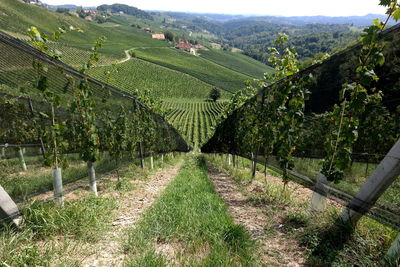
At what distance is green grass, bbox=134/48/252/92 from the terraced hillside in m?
26.0

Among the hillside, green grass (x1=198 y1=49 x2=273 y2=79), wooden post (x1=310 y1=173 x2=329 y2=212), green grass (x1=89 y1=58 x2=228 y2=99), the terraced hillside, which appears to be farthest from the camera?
green grass (x1=198 y1=49 x2=273 y2=79)

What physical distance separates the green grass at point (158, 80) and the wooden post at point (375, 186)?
2409 inches

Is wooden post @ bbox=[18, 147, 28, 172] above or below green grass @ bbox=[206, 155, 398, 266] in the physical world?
above

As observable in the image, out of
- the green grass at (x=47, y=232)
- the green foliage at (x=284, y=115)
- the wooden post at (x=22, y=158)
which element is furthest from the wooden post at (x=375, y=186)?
the wooden post at (x=22, y=158)

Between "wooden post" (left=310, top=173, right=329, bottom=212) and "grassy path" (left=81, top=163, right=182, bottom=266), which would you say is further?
"wooden post" (left=310, top=173, right=329, bottom=212)

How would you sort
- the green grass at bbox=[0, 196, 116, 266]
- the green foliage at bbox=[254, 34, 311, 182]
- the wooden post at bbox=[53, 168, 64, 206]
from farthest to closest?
1. the green foliage at bbox=[254, 34, 311, 182]
2. the wooden post at bbox=[53, 168, 64, 206]
3. the green grass at bbox=[0, 196, 116, 266]

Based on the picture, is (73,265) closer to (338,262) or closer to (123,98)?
(338,262)

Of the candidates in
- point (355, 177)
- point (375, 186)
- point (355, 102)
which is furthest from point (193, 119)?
point (375, 186)

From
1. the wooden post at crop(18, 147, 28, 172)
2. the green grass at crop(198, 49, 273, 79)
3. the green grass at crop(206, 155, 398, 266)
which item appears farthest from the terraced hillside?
the green grass at crop(198, 49, 273, 79)

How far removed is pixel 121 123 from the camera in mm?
5762

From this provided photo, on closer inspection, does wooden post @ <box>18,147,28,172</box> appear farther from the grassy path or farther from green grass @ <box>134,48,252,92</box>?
green grass @ <box>134,48,252,92</box>

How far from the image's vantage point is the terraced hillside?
113 ft

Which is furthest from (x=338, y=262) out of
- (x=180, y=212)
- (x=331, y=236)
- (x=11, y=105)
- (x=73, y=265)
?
(x=11, y=105)

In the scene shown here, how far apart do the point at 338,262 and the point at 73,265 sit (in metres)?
2.22
